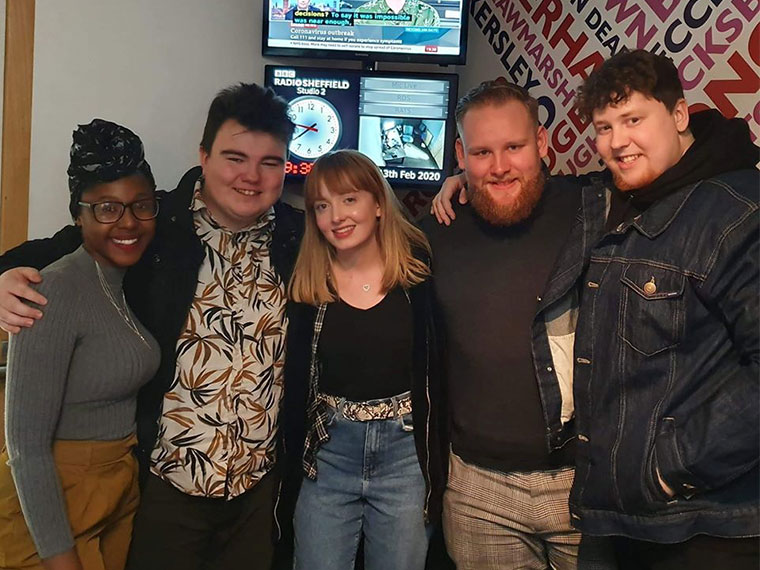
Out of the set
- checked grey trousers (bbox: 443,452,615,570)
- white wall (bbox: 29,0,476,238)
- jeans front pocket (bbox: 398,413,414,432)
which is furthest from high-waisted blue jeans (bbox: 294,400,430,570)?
white wall (bbox: 29,0,476,238)

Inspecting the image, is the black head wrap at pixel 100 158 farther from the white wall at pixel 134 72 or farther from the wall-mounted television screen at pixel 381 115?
the wall-mounted television screen at pixel 381 115

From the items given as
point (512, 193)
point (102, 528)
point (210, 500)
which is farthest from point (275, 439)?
point (512, 193)

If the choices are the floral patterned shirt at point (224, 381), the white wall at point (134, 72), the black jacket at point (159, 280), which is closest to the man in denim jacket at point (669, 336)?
the floral patterned shirt at point (224, 381)

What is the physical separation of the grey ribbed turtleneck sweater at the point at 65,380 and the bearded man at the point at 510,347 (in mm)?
899

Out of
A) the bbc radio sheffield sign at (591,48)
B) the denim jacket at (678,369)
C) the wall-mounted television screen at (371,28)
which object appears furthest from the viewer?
the wall-mounted television screen at (371,28)

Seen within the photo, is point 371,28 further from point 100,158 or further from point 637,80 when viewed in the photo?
point 637,80

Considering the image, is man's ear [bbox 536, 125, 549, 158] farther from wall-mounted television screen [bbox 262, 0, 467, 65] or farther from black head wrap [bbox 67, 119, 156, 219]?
black head wrap [bbox 67, 119, 156, 219]

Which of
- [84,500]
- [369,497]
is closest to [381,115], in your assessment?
[369,497]

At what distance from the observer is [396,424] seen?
173 centimetres

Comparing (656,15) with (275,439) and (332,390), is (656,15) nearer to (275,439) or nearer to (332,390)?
(332,390)

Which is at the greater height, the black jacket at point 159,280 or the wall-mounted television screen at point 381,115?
the wall-mounted television screen at point 381,115

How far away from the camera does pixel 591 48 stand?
97.7 inches

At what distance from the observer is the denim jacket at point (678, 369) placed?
1.25 metres

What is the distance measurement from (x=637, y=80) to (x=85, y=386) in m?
1.56
